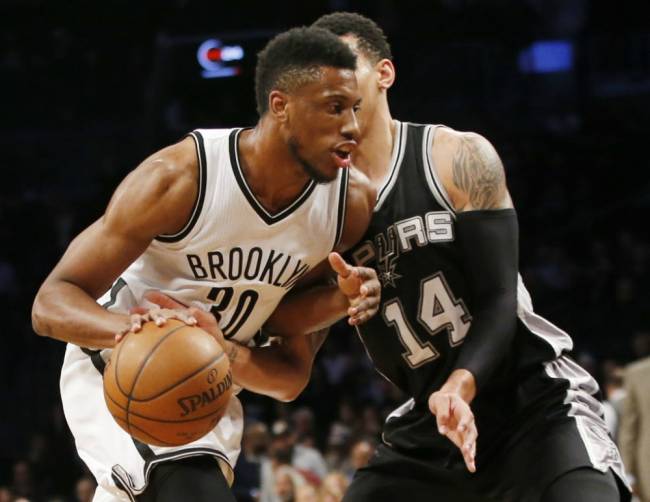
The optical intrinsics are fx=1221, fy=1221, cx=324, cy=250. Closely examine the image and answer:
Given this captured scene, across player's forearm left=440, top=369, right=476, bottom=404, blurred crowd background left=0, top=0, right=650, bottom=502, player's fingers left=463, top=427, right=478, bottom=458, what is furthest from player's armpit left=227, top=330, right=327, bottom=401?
blurred crowd background left=0, top=0, right=650, bottom=502

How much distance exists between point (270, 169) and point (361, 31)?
0.70 metres

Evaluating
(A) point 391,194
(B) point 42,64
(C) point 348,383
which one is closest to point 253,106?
(C) point 348,383

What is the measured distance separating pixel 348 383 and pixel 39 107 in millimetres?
6458

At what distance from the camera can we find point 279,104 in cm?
374

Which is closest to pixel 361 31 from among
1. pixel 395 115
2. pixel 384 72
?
pixel 384 72

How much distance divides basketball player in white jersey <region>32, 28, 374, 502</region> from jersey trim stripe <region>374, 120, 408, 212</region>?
60 millimetres

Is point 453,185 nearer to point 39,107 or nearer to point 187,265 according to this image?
point 187,265

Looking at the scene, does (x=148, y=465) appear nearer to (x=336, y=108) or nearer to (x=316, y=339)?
(x=316, y=339)

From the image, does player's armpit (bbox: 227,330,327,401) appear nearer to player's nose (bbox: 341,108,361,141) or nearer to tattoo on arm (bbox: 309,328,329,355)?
tattoo on arm (bbox: 309,328,329,355)

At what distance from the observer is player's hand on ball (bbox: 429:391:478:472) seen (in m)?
3.31

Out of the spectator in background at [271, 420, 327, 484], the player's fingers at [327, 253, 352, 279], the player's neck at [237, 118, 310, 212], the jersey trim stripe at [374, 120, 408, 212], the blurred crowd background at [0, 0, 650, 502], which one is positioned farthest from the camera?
the blurred crowd background at [0, 0, 650, 502]

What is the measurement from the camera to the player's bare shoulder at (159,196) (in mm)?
3611

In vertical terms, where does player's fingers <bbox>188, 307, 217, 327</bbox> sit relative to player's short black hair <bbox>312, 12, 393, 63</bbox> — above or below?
below

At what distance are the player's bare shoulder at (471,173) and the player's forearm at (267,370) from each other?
30.5 inches
